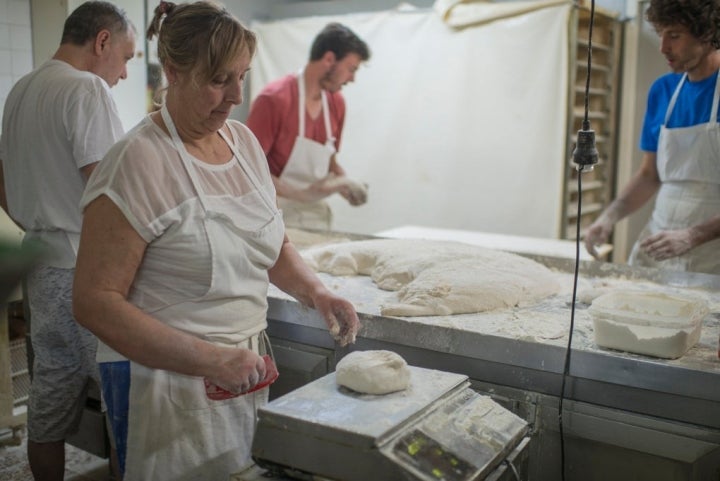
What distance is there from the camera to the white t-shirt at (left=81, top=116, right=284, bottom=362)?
1.26 m

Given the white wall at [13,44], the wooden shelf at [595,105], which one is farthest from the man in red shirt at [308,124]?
the wooden shelf at [595,105]

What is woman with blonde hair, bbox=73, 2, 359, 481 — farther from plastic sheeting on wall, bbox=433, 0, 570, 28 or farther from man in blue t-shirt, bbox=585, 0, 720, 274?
plastic sheeting on wall, bbox=433, 0, 570, 28

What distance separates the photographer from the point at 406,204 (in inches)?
189

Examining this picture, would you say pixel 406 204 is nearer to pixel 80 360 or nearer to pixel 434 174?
pixel 434 174

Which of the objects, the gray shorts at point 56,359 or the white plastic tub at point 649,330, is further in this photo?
the gray shorts at point 56,359

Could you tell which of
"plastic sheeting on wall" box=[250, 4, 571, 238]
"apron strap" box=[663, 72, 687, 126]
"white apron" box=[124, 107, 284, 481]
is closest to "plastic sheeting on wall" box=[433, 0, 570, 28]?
"plastic sheeting on wall" box=[250, 4, 571, 238]

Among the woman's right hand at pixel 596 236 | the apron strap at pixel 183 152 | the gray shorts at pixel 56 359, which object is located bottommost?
the gray shorts at pixel 56 359

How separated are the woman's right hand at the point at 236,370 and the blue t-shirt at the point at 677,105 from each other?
2036mm

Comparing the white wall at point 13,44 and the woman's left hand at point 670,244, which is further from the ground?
the white wall at point 13,44

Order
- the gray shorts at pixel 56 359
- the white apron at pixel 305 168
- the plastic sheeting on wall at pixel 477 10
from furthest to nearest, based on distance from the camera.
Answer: the plastic sheeting on wall at pixel 477 10, the white apron at pixel 305 168, the gray shorts at pixel 56 359

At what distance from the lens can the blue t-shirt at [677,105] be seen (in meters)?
2.51

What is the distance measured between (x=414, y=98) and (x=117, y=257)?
3.63 m

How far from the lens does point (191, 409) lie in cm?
140

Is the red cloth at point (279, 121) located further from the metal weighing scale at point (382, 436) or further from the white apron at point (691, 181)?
the metal weighing scale at point (382, 436)
